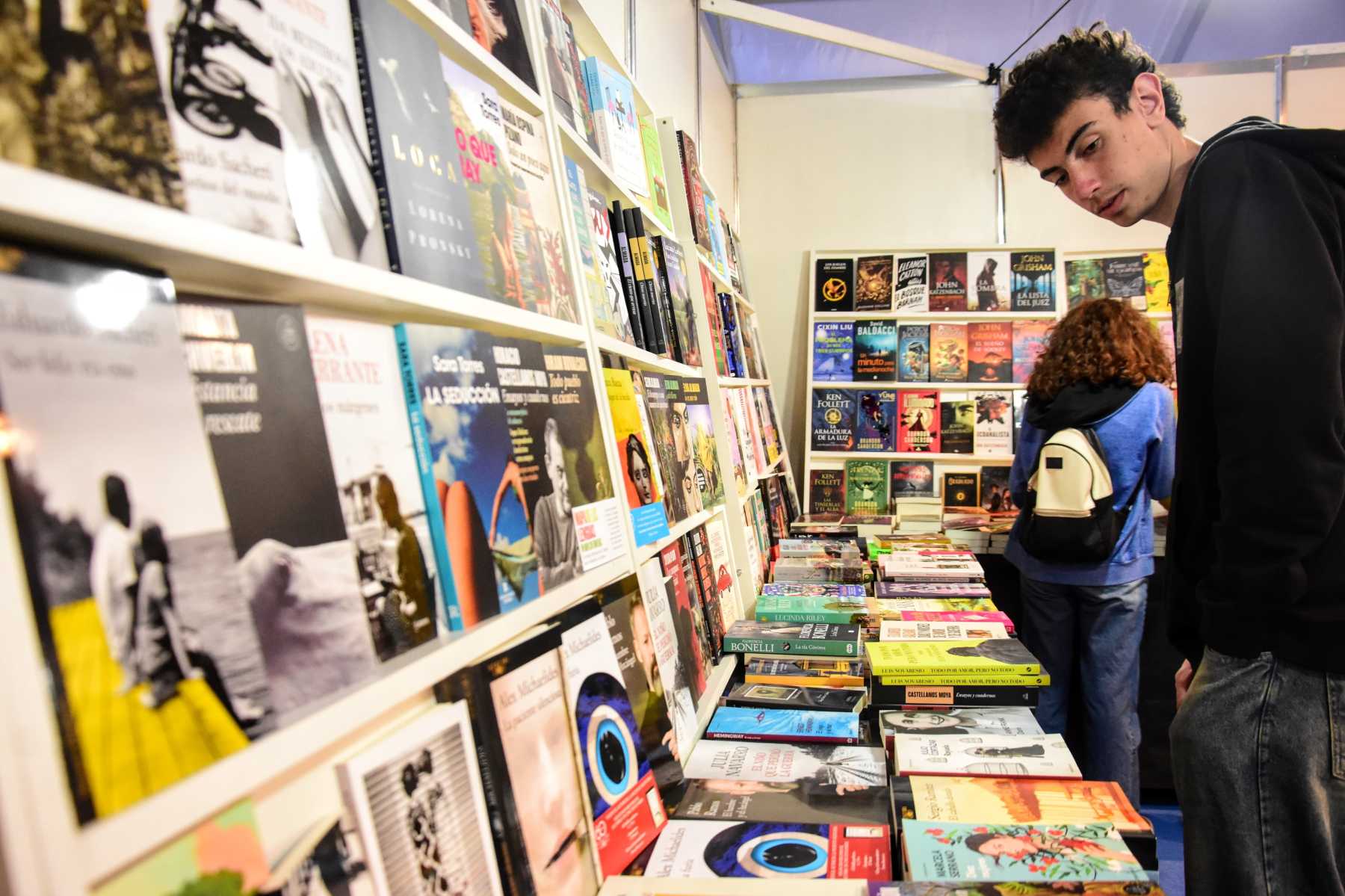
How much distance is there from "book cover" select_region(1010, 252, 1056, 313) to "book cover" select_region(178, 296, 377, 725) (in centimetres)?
412

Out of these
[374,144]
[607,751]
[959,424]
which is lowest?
[607,751]

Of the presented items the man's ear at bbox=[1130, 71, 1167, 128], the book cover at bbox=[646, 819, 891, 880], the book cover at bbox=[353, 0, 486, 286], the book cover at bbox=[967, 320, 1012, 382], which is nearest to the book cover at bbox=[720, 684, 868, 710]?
the book cover at bbox=[646, 819, 891, 880]

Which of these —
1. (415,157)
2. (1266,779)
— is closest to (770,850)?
(1266,779)

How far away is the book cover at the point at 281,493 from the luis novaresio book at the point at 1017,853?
28.3 inches

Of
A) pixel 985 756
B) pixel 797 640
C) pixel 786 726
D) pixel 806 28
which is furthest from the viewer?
pixel 806 28

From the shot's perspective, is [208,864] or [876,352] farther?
[876,352]

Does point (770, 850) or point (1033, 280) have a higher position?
point (1033, 280)

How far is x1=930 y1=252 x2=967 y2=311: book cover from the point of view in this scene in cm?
409

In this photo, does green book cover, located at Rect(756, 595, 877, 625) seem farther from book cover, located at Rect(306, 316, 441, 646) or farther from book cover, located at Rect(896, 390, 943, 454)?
book cover, located at Rect(896, 390, 943, 454)

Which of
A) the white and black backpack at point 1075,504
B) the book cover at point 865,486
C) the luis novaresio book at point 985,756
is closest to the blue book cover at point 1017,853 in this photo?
the luis novaresio book at point 985,756

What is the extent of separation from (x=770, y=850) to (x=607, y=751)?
25 cm

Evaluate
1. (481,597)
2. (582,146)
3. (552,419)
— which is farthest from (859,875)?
(582,146)

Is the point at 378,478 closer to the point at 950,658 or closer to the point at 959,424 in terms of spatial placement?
the point at 950,658

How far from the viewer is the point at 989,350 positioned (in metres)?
4.05
